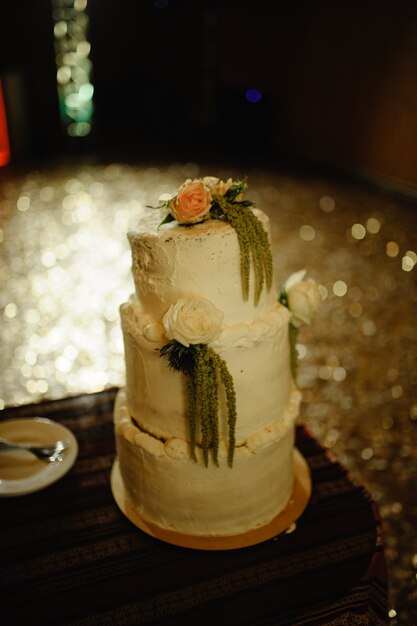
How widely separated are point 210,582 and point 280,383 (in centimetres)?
62

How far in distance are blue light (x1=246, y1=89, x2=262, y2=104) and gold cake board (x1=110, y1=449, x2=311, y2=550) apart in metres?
8.11

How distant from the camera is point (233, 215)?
5.47ft

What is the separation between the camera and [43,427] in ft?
7.64

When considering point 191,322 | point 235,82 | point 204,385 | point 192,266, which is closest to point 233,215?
point 192,266

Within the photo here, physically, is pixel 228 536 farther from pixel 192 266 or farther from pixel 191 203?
pixel 191 203

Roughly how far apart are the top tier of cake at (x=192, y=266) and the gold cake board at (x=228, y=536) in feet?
2.29

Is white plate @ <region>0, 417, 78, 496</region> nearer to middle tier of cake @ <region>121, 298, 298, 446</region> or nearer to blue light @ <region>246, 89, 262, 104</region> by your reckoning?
middle tier of cake @ <region>121, 298, 298, 446</region>

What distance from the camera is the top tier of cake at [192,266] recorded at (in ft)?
5.34

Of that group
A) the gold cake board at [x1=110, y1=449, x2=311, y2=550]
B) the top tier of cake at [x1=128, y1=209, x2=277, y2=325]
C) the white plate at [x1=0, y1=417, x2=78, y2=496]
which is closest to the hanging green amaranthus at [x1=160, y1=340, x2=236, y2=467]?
the top tier of cake at [x1=128, y1=209, x2=277, y2=325]

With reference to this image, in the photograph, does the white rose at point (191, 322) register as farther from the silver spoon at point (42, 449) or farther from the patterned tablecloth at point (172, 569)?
the silver spoon at point (42, 449)

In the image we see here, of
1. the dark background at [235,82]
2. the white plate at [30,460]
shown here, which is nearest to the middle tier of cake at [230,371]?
the white plate at [30,460]

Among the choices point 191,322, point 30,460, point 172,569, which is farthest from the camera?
point 30,460

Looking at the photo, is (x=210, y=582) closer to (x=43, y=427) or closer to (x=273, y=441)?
(x=273, y=441)

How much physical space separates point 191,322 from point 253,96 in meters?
8.57
